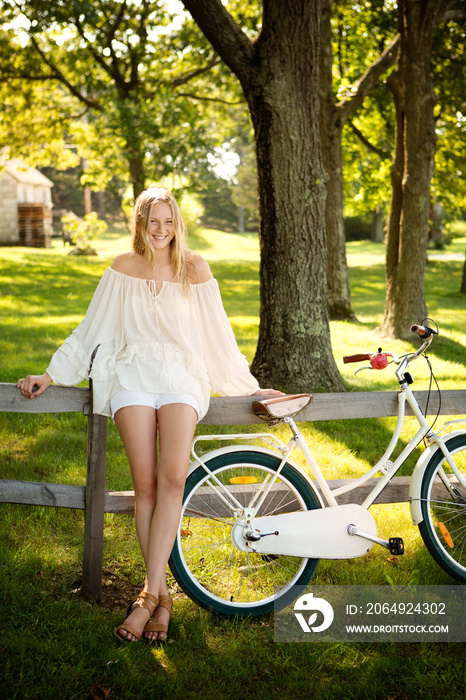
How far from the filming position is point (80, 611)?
3.21 m

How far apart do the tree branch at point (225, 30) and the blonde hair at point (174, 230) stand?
2.80 meters

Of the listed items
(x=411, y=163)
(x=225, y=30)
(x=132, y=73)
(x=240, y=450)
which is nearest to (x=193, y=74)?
(x=132, y=73)

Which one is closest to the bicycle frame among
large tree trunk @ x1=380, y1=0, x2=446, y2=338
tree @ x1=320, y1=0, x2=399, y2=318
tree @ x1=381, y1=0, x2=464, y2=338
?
tree @ x1=381, y1=0, x2=464, y2=338

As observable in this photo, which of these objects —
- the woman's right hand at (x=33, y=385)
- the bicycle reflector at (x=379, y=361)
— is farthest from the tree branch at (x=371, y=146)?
the woman's right hand at (x=33, y=385)

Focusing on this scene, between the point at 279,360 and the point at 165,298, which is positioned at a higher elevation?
the point at 165,298

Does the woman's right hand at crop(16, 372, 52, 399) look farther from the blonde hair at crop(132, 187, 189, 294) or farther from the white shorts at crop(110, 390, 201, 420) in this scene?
the blonde hair at crop(132, 187, 189, 294)

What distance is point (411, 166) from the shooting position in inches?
392

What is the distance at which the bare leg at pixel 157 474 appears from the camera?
3.04m

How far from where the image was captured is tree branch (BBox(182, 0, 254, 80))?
5629 mm

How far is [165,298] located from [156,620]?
1.62 metres

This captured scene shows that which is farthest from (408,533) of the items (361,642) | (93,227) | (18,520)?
(93,227)

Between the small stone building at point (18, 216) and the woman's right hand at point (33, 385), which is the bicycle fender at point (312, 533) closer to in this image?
the woman's right hand at point (33, 385)

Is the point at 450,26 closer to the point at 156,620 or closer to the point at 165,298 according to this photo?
the point at 165,298

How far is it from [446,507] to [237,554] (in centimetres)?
131
